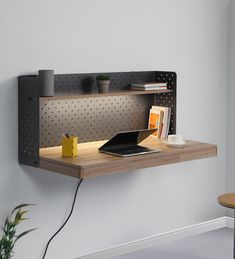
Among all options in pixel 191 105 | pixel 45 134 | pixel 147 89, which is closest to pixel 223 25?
pixel 191 105

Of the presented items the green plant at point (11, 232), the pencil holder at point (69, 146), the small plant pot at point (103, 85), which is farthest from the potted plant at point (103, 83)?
the green plant at point (11, 232)

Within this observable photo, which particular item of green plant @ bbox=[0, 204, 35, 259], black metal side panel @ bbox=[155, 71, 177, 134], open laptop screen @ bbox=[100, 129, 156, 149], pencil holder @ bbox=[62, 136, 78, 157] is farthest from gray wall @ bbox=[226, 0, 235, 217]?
green plant @ bbox=[0, 204, 35, 259]

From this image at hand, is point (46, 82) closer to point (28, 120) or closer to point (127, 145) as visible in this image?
point (28, 120)

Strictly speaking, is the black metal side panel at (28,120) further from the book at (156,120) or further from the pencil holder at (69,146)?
the book at (156,120)

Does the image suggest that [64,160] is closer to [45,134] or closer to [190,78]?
[45,134]

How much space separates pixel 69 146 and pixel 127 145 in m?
0.44

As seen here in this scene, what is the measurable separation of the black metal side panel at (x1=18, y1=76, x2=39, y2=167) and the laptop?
0.43 m

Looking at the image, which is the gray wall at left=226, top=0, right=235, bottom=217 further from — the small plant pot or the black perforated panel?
the small plant pot

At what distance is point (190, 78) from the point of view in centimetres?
454

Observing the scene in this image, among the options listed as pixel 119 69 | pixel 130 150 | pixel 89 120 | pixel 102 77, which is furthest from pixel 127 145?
pixel 119 69

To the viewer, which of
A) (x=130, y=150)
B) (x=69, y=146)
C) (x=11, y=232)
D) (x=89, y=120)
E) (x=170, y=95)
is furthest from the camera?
(x=170, y=95)

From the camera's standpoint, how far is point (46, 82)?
351 centimetres

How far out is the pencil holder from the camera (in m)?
3.46

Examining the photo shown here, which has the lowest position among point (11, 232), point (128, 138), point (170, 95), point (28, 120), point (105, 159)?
point (11, 232)
